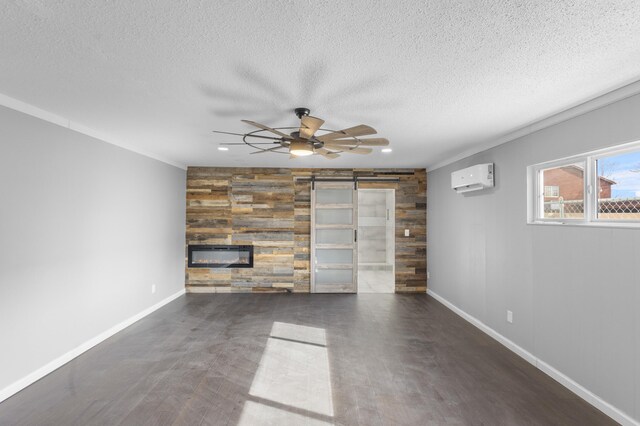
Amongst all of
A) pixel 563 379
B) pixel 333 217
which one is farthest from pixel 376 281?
pixel 563 379

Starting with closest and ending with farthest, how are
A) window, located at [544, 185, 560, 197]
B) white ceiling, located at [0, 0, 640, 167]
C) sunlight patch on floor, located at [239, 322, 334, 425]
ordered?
white ceiling, located at [0, 0, 640, 167] → sunlight patch on floor, located at [239, 322, 334, 425] → window, located at [544, 185, 560, 197]

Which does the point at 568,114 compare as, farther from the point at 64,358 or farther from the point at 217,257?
the point at 217,257

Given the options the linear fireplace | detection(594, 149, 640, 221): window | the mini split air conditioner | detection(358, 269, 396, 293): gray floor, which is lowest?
detection(358, 269, 396, 293): gray floor

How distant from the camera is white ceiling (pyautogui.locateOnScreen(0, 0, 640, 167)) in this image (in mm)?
1463

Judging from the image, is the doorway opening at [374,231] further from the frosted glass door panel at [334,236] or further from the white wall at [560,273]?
the white wall at [560,273]

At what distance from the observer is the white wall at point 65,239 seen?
8.52ft

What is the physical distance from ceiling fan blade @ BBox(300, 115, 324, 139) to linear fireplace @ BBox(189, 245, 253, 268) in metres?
4.01

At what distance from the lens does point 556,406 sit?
2434 mm

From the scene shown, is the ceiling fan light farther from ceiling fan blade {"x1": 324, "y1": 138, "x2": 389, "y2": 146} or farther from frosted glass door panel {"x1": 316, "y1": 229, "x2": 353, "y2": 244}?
frosted glass door panel {"x1": 316, "y1": 229, "x2": 353, "y2": 244}

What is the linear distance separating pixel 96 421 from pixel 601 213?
405 cm

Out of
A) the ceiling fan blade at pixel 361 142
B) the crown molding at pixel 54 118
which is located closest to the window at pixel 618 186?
the ceiling fan blade at pixel 361 142

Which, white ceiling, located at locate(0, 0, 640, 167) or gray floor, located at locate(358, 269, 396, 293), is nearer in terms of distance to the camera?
white ceiling, located at locate(0, 0, 640, 167)

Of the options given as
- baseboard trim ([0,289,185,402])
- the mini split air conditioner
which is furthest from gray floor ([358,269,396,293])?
baseboard trim ([0,289,185,402])

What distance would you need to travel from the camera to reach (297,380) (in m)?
2.78
